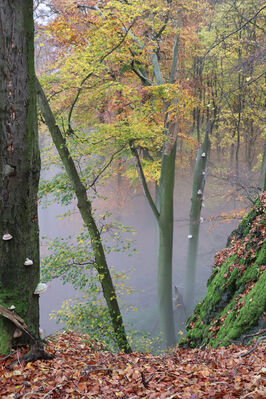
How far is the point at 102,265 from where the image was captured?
24.0 feet

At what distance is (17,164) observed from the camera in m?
3.04

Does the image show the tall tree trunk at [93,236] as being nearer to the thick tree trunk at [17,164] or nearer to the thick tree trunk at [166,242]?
the thick tree trunk at [17,164]

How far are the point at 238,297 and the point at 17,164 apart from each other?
4.03 metres

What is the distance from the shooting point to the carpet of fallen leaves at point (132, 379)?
2.41 meters

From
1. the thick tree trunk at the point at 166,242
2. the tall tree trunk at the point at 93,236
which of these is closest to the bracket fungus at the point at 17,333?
the tall tree trunk at the point at 93,236

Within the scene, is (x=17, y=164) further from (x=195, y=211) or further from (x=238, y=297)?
(x=195, y=211)

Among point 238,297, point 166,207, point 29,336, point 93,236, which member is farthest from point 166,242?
point 29,336

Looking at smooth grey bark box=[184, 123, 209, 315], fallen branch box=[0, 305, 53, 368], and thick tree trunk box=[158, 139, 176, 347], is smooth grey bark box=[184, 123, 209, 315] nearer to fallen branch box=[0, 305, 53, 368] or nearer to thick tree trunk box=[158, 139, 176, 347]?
thick tree trunk box=[158, 139, 176, 347]

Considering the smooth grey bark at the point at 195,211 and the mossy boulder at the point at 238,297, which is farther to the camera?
the smooth grey bark at the point at 195,211

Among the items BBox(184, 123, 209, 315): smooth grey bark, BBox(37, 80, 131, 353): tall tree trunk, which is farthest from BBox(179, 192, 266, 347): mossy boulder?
BBox(184, 123, 209, 315): smooth grey bark

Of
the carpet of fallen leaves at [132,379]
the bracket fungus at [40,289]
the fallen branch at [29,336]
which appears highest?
the bracket fungus at [40,289]

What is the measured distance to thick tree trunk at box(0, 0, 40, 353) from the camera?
2.86m

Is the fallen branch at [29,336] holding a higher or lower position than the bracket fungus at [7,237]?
lower

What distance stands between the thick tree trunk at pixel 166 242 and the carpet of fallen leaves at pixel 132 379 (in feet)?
24.5
